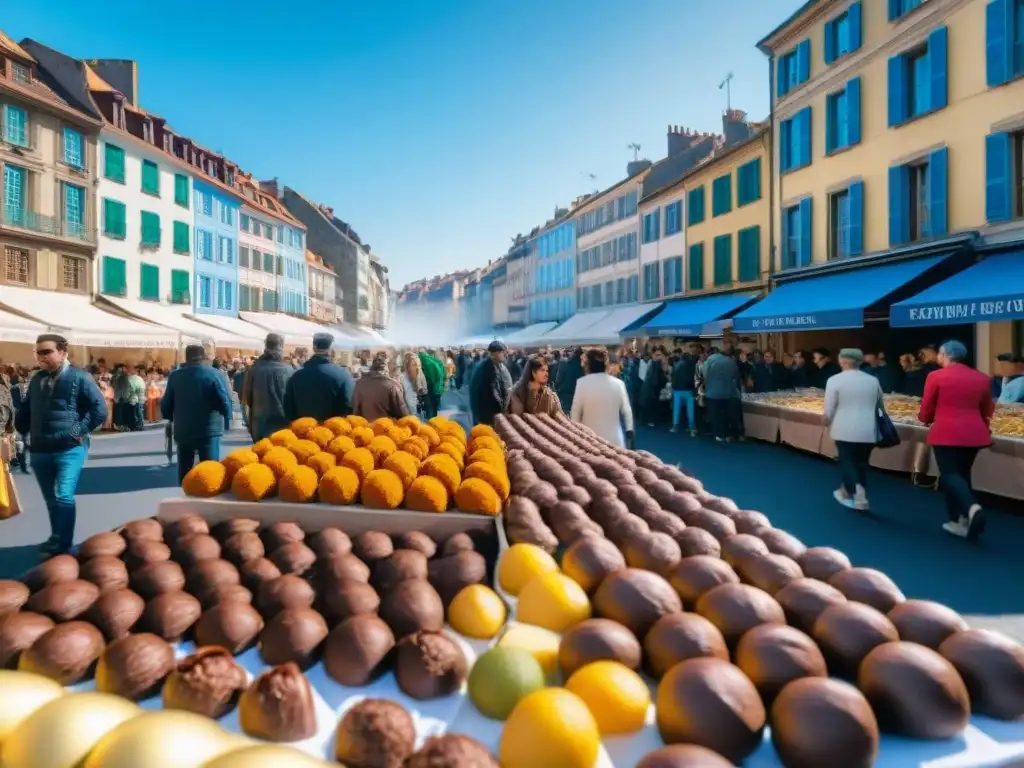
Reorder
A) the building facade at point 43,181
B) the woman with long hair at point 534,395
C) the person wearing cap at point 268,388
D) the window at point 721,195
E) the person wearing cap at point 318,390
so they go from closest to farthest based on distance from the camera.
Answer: the person wearing cap at point 318,390 → the woman with long hair at point 534,395 → the person wearing cap at point 268,388 → the building facade at point 43,181 → the window at point 721,195

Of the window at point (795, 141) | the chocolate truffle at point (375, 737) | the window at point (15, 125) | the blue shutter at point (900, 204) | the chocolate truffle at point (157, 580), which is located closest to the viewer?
the chocolate truffle at point (375, 737)

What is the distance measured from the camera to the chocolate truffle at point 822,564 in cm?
228

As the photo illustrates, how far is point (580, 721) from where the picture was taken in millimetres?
1492

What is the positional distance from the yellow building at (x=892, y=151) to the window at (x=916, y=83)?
32 mm

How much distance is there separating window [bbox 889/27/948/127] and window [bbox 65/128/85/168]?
27.0 meters

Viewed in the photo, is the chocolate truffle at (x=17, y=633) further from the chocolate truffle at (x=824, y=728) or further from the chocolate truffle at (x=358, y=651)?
the chocolate truffle at (x=824, y=728)

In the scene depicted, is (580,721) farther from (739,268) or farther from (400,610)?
(739,268)

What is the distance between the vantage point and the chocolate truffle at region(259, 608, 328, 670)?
1.94 metres

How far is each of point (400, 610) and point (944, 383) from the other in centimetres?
649

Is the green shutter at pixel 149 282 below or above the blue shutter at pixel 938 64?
below

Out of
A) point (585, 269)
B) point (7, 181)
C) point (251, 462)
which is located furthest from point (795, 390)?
point (585, 269)

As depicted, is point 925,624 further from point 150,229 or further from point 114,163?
point 150,229

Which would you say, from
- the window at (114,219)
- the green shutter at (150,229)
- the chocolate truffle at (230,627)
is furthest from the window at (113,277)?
the chocolate truffle at (230,627)

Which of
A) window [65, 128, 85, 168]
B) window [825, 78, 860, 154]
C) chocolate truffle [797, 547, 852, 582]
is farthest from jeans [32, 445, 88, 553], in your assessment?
window [65, 128, 85, 168]
